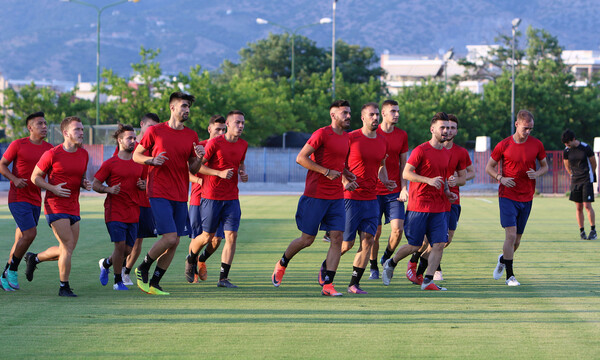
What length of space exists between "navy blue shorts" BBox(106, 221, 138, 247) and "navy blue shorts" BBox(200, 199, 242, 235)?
0.83 meters

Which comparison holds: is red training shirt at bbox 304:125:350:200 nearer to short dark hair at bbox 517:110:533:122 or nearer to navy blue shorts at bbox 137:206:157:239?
navy blue shorts at bbox 137:206:157:239

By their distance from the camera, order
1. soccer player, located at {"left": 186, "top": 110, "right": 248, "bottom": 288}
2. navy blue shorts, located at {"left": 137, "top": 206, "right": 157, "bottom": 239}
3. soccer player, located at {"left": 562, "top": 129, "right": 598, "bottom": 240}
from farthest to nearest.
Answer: soccer player, located at {"left": 562, "top": 129, "right": 598, "bottom": 240} → navy blue shorts, located at {"left": 137, "top": 206, "right": 157, "bottom": 239} → soccer player, located at {"left": 186, "top": 110, "right": 248, "bottom": 288}

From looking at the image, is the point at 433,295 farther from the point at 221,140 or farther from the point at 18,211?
the point at 18,211

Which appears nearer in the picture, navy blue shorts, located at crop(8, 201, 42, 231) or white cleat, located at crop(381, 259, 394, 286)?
navy blue shorts, located at crop(8, 201, 42, 231)

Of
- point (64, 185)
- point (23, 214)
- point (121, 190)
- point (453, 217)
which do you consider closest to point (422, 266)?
point (453, 217)

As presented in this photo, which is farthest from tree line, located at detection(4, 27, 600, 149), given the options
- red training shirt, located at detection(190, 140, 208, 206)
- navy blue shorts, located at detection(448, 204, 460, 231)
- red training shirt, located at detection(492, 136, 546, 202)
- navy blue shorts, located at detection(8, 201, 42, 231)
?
navy blue shorts, located at detection(8, 201, 42, 231)

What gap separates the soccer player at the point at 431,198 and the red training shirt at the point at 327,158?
828 millimetres

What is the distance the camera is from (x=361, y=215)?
1030cm

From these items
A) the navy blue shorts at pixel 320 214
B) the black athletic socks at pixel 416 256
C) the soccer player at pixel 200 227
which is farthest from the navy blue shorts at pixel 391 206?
the soccer player at pixel 200 227

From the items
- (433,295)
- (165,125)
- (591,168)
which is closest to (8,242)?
(165,125)

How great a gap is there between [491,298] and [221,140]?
3.61m

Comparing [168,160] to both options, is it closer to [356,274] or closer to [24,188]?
[24,188]

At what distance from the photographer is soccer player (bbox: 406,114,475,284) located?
10695 millimetres

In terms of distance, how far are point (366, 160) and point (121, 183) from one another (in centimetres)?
282
